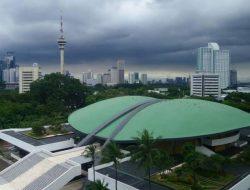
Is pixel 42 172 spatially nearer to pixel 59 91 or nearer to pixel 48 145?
pixel 48 145

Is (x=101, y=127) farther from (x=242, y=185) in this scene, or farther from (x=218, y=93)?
(x=218, y=93)

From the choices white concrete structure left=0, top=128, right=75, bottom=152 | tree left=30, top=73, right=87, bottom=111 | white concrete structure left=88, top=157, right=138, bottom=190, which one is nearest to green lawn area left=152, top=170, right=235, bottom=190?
white concrete structure left=88, top=157, right=138, bottom=190

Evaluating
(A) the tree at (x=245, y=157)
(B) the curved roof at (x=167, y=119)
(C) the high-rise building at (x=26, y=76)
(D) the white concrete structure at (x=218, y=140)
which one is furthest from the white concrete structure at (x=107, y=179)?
(C) the high-rise building at (x=26, y=76)

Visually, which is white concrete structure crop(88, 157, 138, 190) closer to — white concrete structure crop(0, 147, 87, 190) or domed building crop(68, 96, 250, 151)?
white concrete structure crop(0, 147, 87, 190)

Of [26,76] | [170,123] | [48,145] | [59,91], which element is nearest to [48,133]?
[48,145]

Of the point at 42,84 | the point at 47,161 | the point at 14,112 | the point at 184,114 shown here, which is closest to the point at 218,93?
the point at 42,84

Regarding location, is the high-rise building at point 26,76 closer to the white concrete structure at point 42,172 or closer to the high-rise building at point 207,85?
the high-rise building at point 207,85
